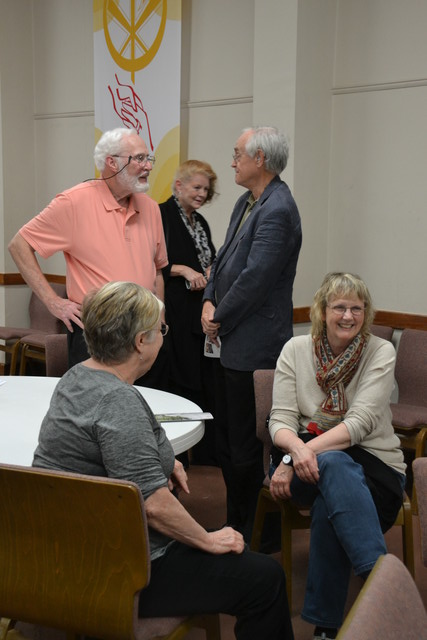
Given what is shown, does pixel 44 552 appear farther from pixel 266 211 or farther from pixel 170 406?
pixel 266 211

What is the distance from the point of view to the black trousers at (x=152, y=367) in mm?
3320

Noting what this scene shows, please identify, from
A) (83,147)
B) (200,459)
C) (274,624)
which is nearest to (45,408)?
(274,624)

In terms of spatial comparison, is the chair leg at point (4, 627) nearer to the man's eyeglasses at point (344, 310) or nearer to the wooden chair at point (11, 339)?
the man's eyeglasses at point (344, 310)

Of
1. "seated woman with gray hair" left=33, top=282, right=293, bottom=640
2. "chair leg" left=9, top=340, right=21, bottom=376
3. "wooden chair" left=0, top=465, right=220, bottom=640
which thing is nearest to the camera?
"wooden chair" left=0, top=465, right=220, bottom=640

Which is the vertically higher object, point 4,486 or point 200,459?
point 4,486

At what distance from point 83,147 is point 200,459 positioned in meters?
3.05

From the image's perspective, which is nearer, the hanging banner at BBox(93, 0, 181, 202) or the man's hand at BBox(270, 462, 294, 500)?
the man's hand at BBox(270, 462, 294, 500)

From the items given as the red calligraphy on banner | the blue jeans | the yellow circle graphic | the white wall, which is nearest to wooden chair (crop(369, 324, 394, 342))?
the white wall

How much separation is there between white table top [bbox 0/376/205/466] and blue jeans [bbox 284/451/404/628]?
0.47m

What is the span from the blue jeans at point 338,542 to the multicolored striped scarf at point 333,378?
10.3 inches

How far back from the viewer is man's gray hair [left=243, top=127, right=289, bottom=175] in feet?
10.6

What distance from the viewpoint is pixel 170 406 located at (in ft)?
9.07

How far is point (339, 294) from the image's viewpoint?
2.78 meters

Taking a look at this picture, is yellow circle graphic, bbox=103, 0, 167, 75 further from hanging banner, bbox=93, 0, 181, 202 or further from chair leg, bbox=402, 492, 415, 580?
chair leg, bbox=402, 492, 415, 580
